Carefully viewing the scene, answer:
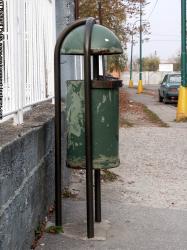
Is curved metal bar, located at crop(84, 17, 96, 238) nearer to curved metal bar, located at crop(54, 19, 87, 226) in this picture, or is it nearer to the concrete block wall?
curved metal bar, located at crop(54, 19, 87, 226)

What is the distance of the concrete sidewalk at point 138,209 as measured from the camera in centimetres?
493

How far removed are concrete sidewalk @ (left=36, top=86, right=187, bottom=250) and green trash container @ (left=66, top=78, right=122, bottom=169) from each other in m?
0.70

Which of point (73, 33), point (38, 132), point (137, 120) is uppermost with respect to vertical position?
point (73, 33)

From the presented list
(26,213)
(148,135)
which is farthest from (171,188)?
(148,135)

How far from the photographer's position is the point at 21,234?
4152 mm

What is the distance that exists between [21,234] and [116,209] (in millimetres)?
2213

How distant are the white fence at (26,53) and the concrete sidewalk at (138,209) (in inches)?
50.0

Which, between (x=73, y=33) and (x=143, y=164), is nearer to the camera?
(x=73, y=33)

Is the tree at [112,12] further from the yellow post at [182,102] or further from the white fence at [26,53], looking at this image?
the white fence at [26,53]

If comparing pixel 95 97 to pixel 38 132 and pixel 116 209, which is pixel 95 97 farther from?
pixel 116 209

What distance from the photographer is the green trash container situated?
4.94m

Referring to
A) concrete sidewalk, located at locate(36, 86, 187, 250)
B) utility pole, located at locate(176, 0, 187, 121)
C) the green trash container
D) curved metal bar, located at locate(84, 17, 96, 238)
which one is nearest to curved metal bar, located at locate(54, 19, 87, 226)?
the green trash container

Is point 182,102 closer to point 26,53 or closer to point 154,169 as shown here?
point 154,169

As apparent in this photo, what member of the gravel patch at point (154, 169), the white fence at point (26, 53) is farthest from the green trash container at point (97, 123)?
the gravel patch at point (154, 169)
